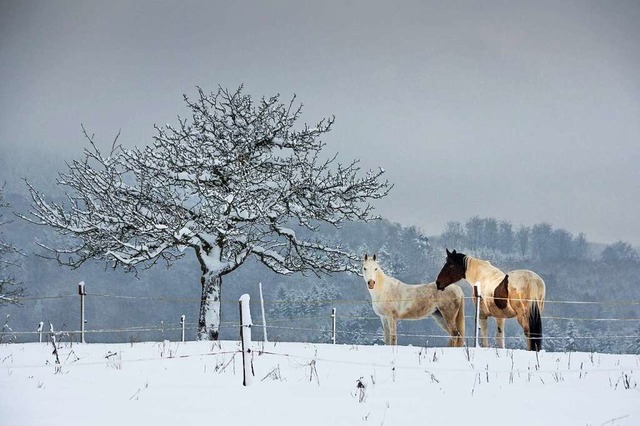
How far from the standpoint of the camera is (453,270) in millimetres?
18016

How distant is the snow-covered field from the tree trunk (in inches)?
288

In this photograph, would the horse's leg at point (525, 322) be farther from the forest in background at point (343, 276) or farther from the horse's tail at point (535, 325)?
the forest in background at point (343, 276)

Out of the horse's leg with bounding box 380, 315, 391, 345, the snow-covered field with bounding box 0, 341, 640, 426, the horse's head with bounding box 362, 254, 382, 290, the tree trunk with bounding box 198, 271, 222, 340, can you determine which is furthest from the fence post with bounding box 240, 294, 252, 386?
the tree trunk with bounding box 198, 271, 222, 340

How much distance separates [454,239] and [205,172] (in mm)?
97373

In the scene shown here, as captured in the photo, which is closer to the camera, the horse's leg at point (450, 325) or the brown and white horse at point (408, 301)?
the brown and white horse at point (408, 301)

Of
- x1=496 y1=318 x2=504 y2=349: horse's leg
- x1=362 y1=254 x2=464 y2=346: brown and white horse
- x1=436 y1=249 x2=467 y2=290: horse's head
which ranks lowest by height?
x1=496 y1=318 x2=504 y2=349: horse's leg

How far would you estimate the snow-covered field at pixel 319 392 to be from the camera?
A: 6.92 meters

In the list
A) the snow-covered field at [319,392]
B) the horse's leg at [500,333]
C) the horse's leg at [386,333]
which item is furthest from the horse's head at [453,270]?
the snow-covered field at [319,392]

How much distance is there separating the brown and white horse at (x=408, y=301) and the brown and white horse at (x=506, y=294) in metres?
0.84

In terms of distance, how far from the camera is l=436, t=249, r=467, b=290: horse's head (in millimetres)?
17906

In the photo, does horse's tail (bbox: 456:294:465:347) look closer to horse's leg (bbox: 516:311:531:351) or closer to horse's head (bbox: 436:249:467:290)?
horse's head (bbox: 436:249:467:290)

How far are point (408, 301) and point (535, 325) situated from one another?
3.45 m

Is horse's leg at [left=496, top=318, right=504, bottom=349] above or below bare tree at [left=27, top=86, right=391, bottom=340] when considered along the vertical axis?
below

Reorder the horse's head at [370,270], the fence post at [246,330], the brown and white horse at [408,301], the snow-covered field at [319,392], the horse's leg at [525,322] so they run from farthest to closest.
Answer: the brown and white horse at [408,301] → the horse's head at [370,270] → the horse's leg at [525,322] → the fence post at [246,330] → the snow-covered field at [319,392]
